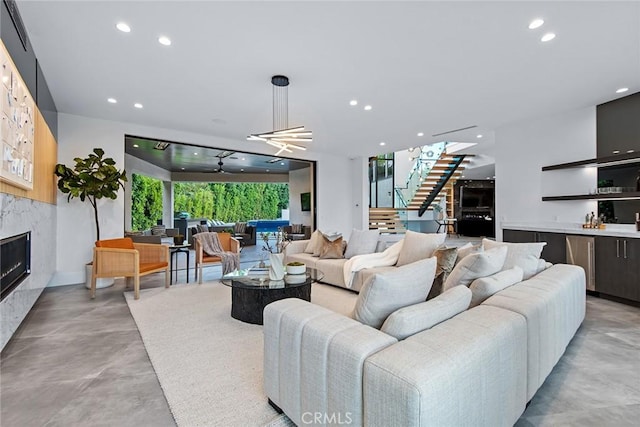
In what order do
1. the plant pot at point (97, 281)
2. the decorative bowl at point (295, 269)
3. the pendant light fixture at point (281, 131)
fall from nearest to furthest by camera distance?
the decorative bowl at point (295, 269) < the pendant light fixture at point (281, 131) < the plant pot at point (97, 281)

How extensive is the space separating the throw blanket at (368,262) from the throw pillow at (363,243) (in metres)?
0.39

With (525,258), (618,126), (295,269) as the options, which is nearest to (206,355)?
(295,269)

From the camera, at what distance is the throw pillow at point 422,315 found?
142 centimetres

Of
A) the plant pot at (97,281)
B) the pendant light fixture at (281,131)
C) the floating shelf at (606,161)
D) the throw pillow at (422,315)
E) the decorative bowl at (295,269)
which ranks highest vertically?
the pendant light fixture at (281,131)

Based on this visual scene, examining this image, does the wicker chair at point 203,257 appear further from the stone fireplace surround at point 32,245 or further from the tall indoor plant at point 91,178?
the stone fireplace surround at point 32,245

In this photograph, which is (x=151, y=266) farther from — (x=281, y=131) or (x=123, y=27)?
(x=123, y=27)

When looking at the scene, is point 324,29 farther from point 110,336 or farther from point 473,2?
point 110,336

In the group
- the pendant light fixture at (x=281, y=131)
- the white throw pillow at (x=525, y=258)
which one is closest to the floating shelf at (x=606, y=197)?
the white throw pillow at (x=525, y=258)

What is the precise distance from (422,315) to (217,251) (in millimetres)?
4518

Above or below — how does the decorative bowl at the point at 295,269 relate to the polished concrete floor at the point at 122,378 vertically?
above

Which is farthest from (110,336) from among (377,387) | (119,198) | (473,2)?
(473,2)

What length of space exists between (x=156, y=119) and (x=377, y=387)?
5.78m

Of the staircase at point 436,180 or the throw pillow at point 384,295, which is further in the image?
the staircase at point 436,180

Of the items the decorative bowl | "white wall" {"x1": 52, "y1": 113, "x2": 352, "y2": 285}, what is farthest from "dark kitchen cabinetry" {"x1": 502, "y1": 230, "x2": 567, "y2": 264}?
"white wall" {"x1": 52, "y1": 113, "x2": 352, "y2": 285}
